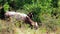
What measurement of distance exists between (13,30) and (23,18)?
2.86 m

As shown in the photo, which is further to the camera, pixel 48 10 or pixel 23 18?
pixel 48 10

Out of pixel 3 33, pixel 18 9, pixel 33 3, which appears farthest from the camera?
pixel 18 9

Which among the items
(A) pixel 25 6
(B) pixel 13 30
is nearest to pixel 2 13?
(A) pixel 25 6

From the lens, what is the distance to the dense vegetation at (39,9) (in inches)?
388

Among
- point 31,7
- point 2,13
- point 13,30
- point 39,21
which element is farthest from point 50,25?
point 13,30

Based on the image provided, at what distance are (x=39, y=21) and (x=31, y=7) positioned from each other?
3.19 feet

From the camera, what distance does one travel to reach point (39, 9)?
1070 centimetres

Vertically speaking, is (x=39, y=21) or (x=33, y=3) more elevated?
(x=33, y=3)

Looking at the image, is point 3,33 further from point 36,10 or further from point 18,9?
point 18,9

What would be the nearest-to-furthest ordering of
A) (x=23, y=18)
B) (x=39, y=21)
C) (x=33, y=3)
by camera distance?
(x=23, y=18) < (x=39, y=21) < (x=33, y=3)

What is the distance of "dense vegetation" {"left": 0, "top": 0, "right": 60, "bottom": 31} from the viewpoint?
9.86 meters

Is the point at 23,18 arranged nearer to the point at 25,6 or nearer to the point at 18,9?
the point at 25,6

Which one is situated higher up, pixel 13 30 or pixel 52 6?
pixel 13 30

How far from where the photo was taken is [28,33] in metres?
6.61
